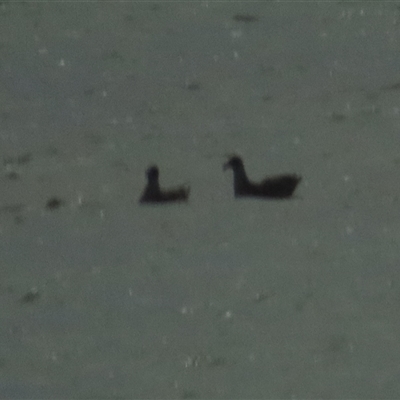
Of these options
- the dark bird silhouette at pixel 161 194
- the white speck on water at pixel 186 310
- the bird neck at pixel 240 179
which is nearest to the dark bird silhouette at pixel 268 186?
the bird neck at pixel 240 179

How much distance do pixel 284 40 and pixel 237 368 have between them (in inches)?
215

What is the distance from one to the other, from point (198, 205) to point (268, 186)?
0.35 m

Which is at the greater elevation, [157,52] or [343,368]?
[157,52]

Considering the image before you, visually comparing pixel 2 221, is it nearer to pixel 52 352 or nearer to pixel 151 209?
pixel 151 209

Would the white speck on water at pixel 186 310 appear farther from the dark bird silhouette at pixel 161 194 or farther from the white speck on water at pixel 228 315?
the dark bird silhouette at pixel 161 194

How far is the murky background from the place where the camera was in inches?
327

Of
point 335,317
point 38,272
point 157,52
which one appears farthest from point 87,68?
point 335,317

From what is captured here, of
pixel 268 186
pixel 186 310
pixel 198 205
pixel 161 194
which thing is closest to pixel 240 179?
pixel 268 186

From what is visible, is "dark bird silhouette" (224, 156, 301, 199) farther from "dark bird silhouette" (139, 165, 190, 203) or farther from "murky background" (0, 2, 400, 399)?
"dark bird silhouette" (139, 165, 190, 203)

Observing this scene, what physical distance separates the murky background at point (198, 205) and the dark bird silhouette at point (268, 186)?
0.28 feet

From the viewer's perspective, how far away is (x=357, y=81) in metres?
12.6

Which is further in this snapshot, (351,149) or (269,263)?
(351,149)

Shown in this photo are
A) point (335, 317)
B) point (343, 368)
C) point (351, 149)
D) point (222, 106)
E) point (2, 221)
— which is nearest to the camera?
point (343, 368)

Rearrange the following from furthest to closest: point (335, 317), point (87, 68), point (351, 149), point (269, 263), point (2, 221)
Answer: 1. point (87, 68)
2. point (351, 149)
3. point (2, 221)
4. point (269, 263)
5. point (335, 317)
